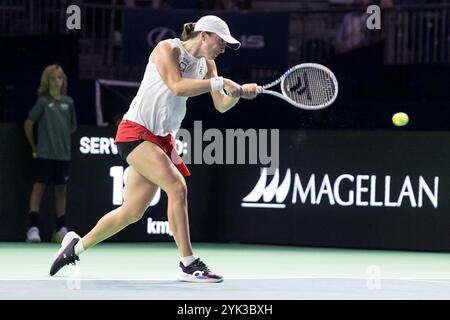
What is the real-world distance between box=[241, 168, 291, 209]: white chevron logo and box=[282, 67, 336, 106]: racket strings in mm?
3377

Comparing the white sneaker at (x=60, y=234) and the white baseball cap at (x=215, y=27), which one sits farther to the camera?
the white sneaker at (x=60, y=234)

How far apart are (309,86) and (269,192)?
3514 mm

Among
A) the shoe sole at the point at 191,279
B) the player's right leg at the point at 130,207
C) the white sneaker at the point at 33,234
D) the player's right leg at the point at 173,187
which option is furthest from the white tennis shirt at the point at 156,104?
the white sneaker at the point at 33,234

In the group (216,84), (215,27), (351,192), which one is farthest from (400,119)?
(216,84)

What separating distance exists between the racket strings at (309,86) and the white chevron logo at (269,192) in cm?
338

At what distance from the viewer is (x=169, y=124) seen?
25.5ft

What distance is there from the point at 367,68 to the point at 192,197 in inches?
120

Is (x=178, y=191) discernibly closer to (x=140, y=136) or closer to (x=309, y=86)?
(x=140, y=136)

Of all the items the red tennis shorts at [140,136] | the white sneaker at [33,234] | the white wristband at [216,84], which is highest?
the white wristband at [216,84]

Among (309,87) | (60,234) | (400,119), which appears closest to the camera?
(309,87)

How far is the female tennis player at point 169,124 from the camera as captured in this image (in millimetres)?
7582

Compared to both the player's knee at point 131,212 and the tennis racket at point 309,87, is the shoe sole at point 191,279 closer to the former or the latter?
the player's knee at point 131,212

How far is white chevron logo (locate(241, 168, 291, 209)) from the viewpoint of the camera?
1165 cm
